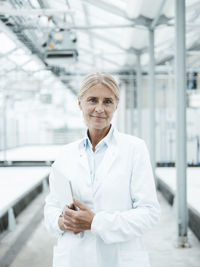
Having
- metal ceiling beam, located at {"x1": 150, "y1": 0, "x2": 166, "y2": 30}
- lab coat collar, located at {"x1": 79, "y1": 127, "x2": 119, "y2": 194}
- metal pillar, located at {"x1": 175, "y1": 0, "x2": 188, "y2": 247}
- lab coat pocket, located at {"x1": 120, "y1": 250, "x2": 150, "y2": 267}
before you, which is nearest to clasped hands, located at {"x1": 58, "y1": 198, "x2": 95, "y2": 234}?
lab coat collar, located at {"x1": 79, "y1": 127, "x2": 119, "y2": 194}

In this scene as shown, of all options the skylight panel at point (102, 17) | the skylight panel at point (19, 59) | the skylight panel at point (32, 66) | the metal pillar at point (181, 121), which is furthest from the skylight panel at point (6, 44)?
the metal pillar at point (181, 121)

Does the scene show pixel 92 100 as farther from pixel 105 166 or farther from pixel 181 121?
pixel 181 121

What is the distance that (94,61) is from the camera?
37.3 feet

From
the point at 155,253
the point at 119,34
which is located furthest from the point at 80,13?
the point at 155,253

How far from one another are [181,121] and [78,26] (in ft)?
10.5

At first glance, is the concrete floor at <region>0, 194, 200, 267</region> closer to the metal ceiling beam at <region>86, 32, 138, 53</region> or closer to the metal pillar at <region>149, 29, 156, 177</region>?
the metal pillar at <region>149, 29, 156, 177</region>

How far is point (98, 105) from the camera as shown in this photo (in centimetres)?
153

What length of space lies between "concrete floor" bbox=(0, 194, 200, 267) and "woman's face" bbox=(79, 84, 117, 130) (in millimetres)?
2703

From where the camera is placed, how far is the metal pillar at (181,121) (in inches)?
161

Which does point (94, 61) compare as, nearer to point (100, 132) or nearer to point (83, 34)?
point (83, 34)

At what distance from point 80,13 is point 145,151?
6125 mm

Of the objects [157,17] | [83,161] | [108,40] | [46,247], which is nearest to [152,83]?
[157,17]

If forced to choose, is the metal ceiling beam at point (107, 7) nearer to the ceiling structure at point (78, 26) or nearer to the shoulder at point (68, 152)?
the ceiling structure at point (78, 26)

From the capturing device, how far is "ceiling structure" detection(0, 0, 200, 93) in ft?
17.9
